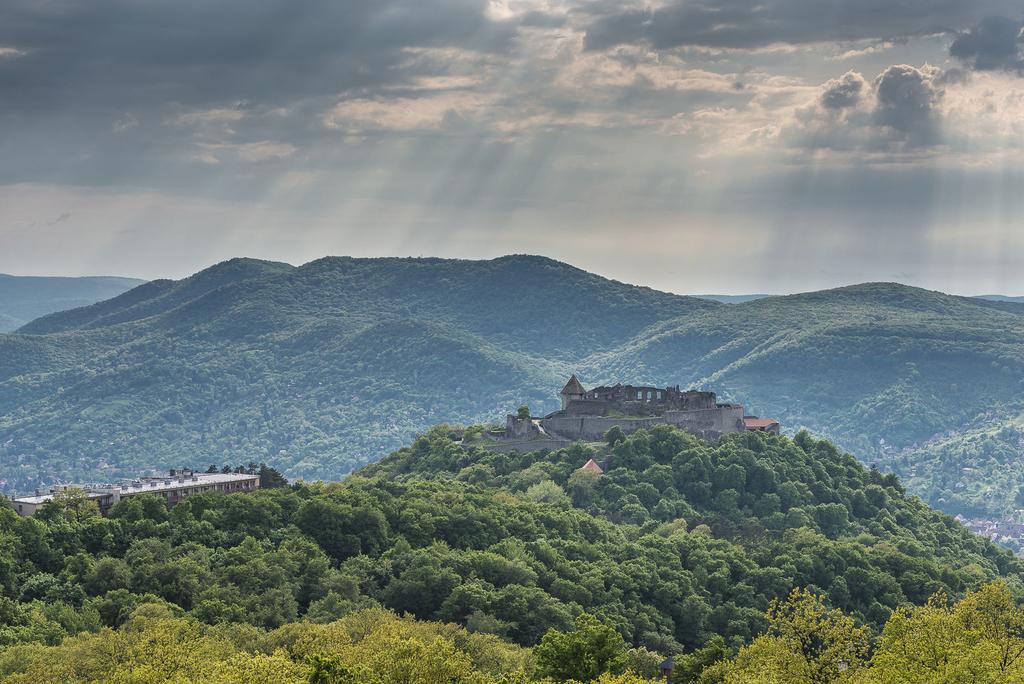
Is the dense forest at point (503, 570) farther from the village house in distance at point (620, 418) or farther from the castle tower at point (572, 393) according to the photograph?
the castle tower at point (572, 393)

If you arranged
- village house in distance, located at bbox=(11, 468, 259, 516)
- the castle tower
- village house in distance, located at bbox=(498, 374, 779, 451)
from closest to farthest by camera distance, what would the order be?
1. village house in distance, located at bbox=(11, 468, 259, 516)
2. village house in distance, located at bbox=(498, 374, 779, 451)
3. the castle tower

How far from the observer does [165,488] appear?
140625 mm

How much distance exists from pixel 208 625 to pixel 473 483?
6168cm

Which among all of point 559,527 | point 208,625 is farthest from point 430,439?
point 208,625

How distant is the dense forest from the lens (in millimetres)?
73750

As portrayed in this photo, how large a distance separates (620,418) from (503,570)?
51.0 meters

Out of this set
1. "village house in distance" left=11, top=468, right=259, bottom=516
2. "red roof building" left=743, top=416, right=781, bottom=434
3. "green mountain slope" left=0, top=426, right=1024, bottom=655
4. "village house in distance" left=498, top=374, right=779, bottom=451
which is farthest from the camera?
"red roof building" left=743, top=416, right=781, bottom=434

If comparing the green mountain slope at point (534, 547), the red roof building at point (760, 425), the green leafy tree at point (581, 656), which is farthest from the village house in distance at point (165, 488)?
the green leafy tree at point (581, 656)

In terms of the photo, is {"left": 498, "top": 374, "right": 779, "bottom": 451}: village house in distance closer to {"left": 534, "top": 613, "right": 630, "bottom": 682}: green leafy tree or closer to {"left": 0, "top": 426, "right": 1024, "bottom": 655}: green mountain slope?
{"left": 0, "top": 426, "right": 1024, "bottom": 655}: green mountain slope

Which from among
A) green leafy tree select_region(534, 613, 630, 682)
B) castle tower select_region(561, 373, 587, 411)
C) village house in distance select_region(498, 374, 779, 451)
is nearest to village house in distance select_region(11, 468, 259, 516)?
village house in distance select_region(498, 374, 779, 451)

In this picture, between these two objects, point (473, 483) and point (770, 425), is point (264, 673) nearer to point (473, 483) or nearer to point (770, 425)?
point (473, 483)

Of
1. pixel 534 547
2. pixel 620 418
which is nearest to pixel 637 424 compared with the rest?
pixel 620 418

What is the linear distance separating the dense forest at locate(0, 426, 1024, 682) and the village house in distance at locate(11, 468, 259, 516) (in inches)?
432

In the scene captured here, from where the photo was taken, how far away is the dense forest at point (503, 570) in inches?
2904
